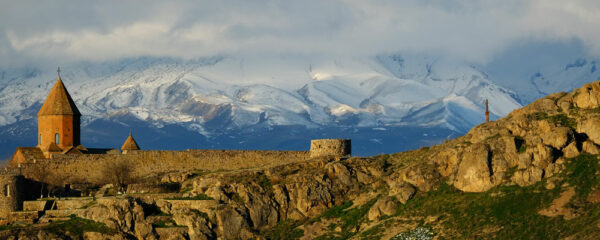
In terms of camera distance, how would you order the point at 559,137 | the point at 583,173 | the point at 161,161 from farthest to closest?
the point at 161,161 → the point at 559,137 → the point at 583,173

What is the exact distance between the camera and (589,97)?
6481cm

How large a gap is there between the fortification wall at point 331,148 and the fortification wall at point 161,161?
135 cm

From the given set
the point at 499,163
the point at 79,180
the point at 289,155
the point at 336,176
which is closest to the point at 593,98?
the point at 499,163

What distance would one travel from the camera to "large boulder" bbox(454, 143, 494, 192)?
6259cm

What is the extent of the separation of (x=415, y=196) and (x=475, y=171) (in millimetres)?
3695

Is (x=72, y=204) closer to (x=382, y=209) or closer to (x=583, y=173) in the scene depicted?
(x=382, y=209)

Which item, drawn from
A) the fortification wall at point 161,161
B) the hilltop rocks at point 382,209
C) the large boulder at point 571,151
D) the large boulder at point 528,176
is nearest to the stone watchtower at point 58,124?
the fortification wall at point 161,161

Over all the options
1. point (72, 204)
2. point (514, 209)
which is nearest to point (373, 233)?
point (514, 209)

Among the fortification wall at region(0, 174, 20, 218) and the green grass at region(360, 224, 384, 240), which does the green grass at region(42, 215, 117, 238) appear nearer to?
the fortification wall at region(0, 174, 20, 218)

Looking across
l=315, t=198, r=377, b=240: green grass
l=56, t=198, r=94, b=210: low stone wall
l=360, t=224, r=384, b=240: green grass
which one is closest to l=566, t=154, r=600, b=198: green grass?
l=360, t=224, r=384, b=240: green grass

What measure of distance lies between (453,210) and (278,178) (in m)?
13.2

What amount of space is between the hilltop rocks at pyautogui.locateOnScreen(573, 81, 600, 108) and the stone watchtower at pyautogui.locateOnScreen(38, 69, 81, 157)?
124ft

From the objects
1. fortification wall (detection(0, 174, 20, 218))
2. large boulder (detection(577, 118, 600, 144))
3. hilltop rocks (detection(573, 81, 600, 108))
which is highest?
hilltop rocks (detection(573, 81, 600, 108))

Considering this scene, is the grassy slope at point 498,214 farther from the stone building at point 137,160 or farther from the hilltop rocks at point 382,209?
the stone building at point 137,160
